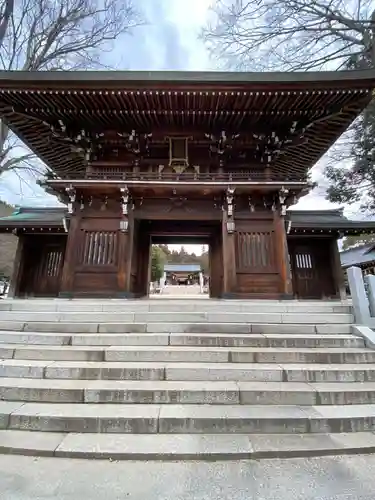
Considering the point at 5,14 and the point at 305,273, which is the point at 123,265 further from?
the point at 5,14

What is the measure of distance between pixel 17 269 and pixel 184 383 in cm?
930

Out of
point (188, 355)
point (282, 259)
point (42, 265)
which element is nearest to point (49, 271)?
point (42, 265)

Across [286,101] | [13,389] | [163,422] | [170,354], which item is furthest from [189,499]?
[286,101]

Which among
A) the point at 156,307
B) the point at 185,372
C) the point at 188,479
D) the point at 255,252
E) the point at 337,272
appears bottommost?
the point at 188,479

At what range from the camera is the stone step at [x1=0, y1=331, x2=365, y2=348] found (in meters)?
4.20

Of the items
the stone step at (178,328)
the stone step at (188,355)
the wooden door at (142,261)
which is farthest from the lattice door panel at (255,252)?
the stone step at (188,355)

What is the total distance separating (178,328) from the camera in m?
4.62

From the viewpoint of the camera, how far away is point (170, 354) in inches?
150

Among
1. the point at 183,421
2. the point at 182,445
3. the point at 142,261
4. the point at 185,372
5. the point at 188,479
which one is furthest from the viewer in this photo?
the point at 142,261

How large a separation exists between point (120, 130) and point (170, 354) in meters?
6.36

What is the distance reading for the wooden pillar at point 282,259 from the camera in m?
6.97

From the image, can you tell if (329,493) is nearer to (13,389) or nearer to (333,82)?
(13,389)

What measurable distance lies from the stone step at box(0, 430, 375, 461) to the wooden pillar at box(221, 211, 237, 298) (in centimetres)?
441

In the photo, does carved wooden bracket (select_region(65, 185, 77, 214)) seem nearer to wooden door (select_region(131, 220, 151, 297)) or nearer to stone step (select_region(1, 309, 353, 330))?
wooden door (select_region(131, 220, 151, 297))
